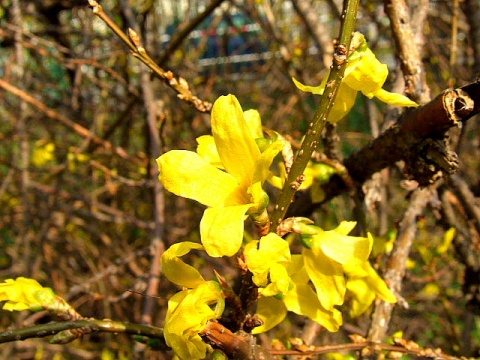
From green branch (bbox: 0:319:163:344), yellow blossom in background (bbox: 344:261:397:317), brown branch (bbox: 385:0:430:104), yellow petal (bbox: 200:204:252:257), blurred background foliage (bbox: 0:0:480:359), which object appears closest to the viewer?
yellow petal (bbox: 200:204:252:257)

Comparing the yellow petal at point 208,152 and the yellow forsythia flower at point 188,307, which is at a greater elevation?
the yellow petal at point 208,152

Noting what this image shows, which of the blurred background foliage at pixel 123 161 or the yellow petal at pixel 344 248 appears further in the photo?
the blurred background foliage at pixel 123 161

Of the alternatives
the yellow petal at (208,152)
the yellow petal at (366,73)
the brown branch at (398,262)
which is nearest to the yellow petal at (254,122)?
the yellow petal at (208,152)

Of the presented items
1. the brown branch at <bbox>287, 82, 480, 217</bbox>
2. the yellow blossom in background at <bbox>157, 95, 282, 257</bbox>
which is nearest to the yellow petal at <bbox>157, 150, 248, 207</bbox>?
the yellow blossom in background at <bbox>157, 95, 282, 257</bbox>

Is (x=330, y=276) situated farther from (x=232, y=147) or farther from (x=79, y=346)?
(x=79, y=346)

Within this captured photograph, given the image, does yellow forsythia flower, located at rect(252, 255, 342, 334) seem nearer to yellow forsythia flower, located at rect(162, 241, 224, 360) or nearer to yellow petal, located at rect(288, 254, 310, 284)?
yellow petal, located at rect(288, 254, 310, 284)

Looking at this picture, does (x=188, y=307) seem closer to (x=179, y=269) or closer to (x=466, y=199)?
(x=179, y=269)

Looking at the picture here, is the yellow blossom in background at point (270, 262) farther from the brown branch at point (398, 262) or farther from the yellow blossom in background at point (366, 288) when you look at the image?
the brown branch at point (398, 262)
